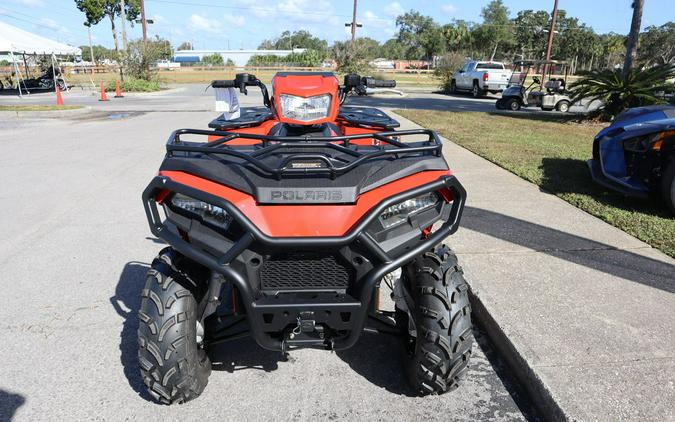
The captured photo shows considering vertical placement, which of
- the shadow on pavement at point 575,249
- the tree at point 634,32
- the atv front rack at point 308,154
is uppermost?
the tree at point 634,32

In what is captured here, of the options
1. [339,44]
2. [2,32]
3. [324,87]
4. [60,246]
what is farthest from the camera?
[339,44]

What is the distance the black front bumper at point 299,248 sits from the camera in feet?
6.70

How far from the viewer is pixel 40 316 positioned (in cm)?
351

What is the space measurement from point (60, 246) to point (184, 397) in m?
3.01

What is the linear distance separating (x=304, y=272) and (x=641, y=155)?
474 centimetres

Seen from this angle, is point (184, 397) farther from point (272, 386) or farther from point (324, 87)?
point (324, 87)

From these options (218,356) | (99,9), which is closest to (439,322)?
(218,356)

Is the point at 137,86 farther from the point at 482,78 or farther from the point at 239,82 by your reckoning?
the point at 239,82

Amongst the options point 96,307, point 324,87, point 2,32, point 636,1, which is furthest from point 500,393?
point 2,32

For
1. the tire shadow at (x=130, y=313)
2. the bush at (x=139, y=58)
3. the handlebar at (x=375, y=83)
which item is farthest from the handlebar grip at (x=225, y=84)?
the bush at (x=139, y=58)

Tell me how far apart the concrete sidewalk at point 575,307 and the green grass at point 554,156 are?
13.3 inches

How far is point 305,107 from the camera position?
350 cm

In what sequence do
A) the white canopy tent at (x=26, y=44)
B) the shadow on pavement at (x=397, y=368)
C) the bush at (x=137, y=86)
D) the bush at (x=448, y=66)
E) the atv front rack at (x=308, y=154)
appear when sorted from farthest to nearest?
1. the bush at (x=448, y=66)
2. the bush at (x=137, y=86)
3. the white canopy tent at (x=26, y=44)
4. the shadow on pavement at (x=397, y=368)
5. the atv front rack at (x=308, y=154)

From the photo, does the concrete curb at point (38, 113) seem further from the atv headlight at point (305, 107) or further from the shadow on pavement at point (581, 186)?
the atv headlight at point (305, 107)
